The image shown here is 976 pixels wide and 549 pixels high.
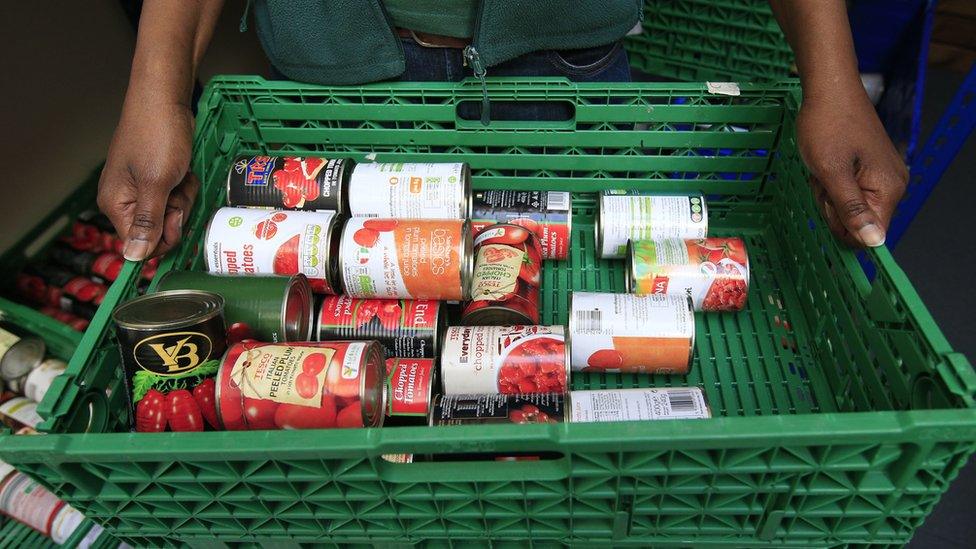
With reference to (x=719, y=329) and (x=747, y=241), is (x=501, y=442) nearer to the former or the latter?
(x=719, y=329)

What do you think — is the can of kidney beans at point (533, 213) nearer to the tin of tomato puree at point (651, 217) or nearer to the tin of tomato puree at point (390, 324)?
the tin of tomato puree at point (651, 217)

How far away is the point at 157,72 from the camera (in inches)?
49.8

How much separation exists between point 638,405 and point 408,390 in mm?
383

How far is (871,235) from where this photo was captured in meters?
1.00

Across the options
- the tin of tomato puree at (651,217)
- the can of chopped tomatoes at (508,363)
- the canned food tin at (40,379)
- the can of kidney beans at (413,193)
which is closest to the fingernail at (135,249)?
the can of kidney beans at (413,193)

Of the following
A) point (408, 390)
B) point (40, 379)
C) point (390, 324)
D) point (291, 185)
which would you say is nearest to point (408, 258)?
point (390, 324)

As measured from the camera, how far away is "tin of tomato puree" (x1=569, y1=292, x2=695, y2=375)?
3.90 ft

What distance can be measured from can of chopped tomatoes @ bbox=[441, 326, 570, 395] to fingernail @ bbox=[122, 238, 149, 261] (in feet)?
1.80

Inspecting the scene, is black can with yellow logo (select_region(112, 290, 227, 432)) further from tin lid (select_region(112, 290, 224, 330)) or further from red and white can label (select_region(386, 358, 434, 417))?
red and white can label (select_region(386, 358, 434, 417))

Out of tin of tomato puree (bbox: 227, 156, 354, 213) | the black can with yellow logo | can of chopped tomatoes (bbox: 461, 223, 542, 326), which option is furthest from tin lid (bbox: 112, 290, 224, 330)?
can of chopped tomatoes (bbox: 461, 223, 542, 326)

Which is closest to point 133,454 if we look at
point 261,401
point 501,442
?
point 261,401

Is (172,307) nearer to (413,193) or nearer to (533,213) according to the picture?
(413,193)

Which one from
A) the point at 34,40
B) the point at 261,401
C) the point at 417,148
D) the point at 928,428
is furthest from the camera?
the point at 34,40

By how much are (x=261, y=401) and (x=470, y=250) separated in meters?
0.49
